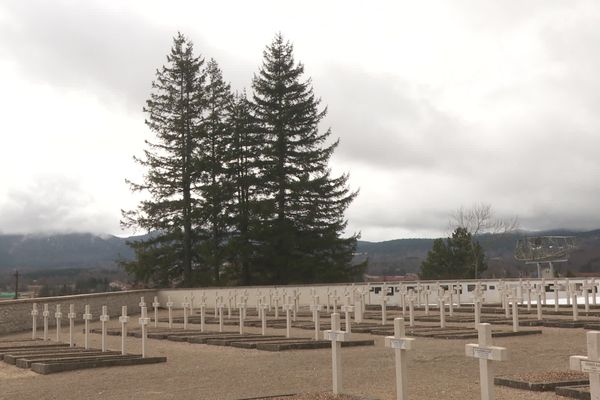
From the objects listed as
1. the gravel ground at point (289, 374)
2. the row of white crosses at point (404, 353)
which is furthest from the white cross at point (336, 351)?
the gravel ground at point (289, 374)

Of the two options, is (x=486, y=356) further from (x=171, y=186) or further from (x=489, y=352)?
(x=171, y=186)

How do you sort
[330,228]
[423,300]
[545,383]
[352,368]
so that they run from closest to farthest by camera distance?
[545,383] < [352,368] < [423,300] < [330,228]

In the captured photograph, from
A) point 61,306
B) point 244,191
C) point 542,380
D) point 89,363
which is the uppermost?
point 244,191

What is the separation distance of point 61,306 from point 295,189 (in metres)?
19.3

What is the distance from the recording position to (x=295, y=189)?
146 feet

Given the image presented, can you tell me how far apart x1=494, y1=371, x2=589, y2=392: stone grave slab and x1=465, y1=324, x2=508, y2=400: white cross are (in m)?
2.34

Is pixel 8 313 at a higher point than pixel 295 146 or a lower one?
lower

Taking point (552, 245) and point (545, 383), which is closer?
point (545, 383)

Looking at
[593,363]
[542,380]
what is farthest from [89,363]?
[593,363]

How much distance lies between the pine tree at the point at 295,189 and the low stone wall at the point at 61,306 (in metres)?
10.3

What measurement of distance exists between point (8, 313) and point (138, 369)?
1479 cm

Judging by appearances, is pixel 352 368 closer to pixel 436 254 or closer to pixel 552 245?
pixel 552 245

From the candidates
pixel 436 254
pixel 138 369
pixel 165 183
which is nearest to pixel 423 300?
pixel 138 369

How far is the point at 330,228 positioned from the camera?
4503cm
